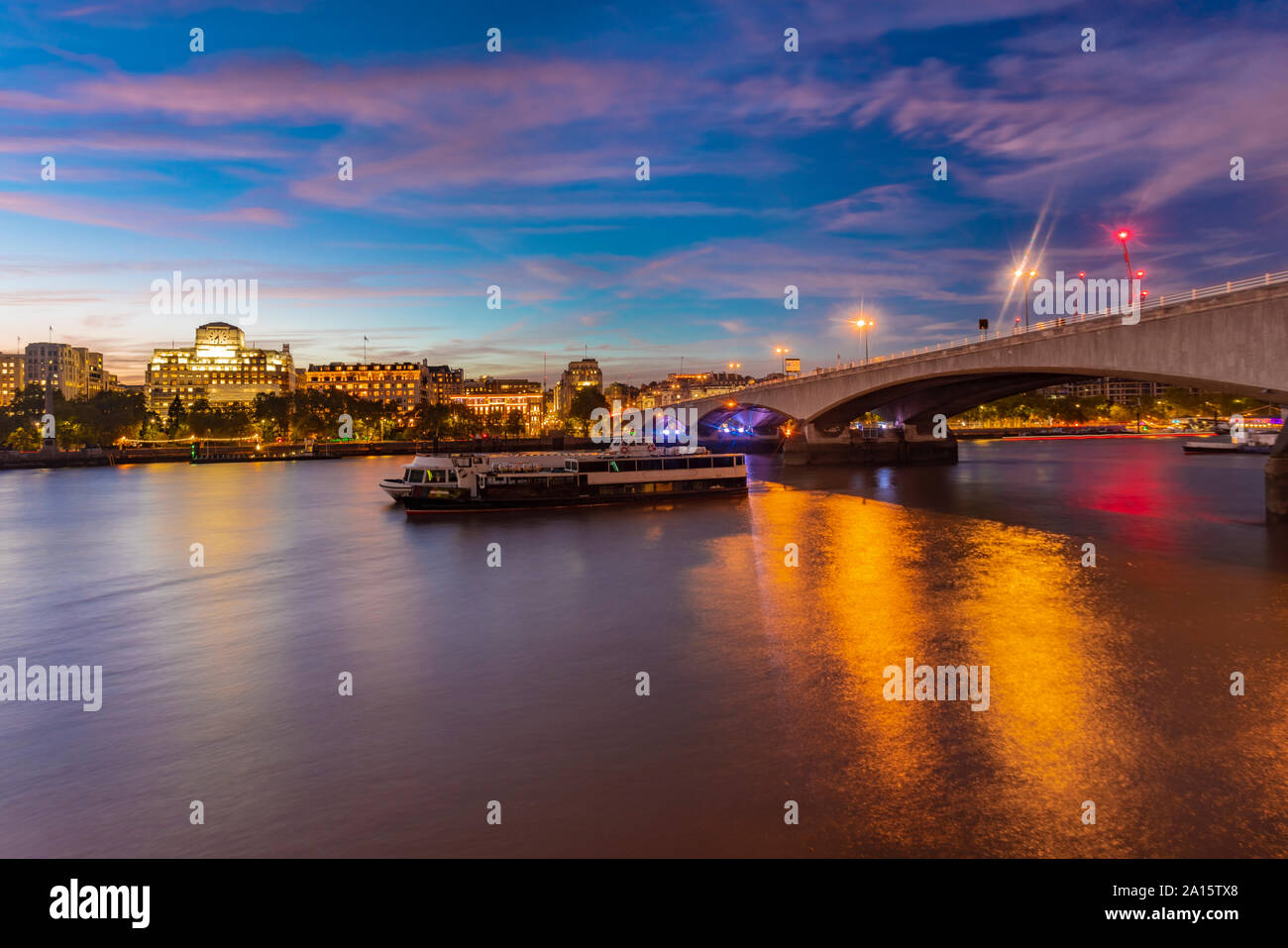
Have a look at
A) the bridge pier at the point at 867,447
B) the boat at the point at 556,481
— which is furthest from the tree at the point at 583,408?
the boat at the point at 556,481

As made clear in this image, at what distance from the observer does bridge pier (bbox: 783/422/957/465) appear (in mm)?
83688

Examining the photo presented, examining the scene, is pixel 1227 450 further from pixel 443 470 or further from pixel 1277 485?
pixel 443 470

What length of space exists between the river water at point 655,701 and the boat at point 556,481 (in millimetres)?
11693

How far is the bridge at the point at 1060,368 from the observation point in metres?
28.9

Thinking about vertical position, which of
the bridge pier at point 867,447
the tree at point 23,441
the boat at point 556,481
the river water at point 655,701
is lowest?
the river water at point 655,701

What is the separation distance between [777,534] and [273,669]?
25.0 m

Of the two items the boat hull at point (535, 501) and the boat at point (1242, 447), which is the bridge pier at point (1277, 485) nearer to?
the boat hull at point (535, 501)

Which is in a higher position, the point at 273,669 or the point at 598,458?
the point at 598,458

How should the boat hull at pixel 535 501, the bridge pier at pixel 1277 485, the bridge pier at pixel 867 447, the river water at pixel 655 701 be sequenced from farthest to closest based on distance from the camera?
the bridge pier at pixel 867 447, the boat hull at pixel 535 501, the bridge pier at pixel 1277 485, the river water at pixel 655 701

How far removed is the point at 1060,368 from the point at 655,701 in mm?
36456

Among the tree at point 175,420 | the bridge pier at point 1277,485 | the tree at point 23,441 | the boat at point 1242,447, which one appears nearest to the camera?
the bridge pier at point 1277,485
